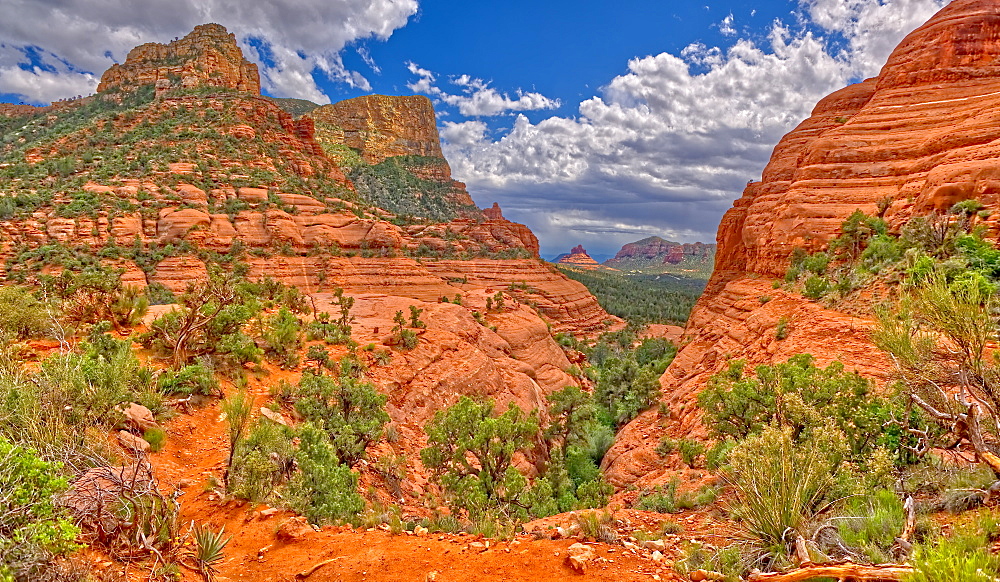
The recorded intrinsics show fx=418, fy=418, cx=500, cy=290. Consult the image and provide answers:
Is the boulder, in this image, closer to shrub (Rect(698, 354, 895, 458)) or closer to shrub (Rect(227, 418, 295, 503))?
shrub (Rect(698, 354, 895, 458))

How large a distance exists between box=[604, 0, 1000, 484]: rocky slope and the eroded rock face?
6574 centimetres

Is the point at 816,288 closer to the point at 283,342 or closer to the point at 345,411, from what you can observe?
the point at 345,411

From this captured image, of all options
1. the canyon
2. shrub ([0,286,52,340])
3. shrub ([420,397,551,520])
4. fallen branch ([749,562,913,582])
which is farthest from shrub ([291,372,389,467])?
fallen branch ([749,562,913,582])

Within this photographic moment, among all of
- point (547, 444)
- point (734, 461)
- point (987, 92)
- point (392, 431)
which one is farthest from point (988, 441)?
point (987, 92)

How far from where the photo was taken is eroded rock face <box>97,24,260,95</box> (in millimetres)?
55125

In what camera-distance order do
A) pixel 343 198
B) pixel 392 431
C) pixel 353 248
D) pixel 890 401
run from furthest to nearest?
pixel 343 198 → pixel 353 248 → pixel 392 431 → pixel 890 401

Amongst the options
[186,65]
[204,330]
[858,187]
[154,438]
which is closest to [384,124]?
[186,65]

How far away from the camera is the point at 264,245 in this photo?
36.5 meters

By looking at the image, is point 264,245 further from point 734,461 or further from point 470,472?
point 734,461

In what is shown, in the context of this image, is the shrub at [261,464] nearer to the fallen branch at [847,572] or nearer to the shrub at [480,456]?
the shrub at [480,456]

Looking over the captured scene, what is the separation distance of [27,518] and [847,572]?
593cm

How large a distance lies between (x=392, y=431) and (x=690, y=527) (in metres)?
8.62

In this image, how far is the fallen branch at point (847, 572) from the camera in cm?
279

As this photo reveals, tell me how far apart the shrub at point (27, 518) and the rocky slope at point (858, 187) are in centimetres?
1338
